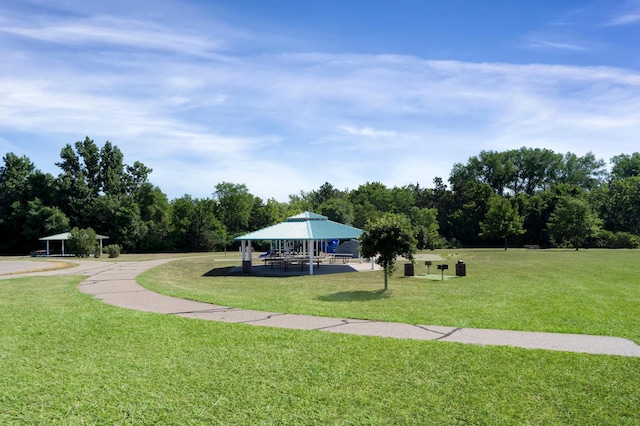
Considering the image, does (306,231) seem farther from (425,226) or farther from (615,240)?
(615,240)

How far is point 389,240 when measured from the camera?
560 inches

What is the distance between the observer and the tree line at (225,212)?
51781 millimetres

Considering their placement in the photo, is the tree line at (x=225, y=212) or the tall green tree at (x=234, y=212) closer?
the tree line at (x=225, y=212)

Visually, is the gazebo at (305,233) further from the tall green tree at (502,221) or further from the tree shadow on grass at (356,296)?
the tall green tree at (502,221)

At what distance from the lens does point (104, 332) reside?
7766mm

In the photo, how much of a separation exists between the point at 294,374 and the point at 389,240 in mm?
9097

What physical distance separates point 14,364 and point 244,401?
11.5 feet

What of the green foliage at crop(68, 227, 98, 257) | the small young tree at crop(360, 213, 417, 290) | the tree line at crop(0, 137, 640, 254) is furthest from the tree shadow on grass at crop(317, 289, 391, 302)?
the tree line at crop(0, 137, 640, 254)

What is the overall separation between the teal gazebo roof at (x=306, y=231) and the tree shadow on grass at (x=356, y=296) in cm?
821

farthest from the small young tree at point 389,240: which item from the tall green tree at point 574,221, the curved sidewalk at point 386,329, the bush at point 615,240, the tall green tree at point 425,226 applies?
the bush at point 615,240

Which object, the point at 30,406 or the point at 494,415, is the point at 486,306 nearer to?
the point at 494,415

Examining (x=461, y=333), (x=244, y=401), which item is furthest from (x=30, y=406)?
(x=461, y=333)

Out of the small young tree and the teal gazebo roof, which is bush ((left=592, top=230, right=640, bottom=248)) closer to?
the teal gazebo roof

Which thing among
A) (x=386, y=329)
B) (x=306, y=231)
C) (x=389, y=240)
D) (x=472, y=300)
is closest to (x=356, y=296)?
(x=389, y=240)
